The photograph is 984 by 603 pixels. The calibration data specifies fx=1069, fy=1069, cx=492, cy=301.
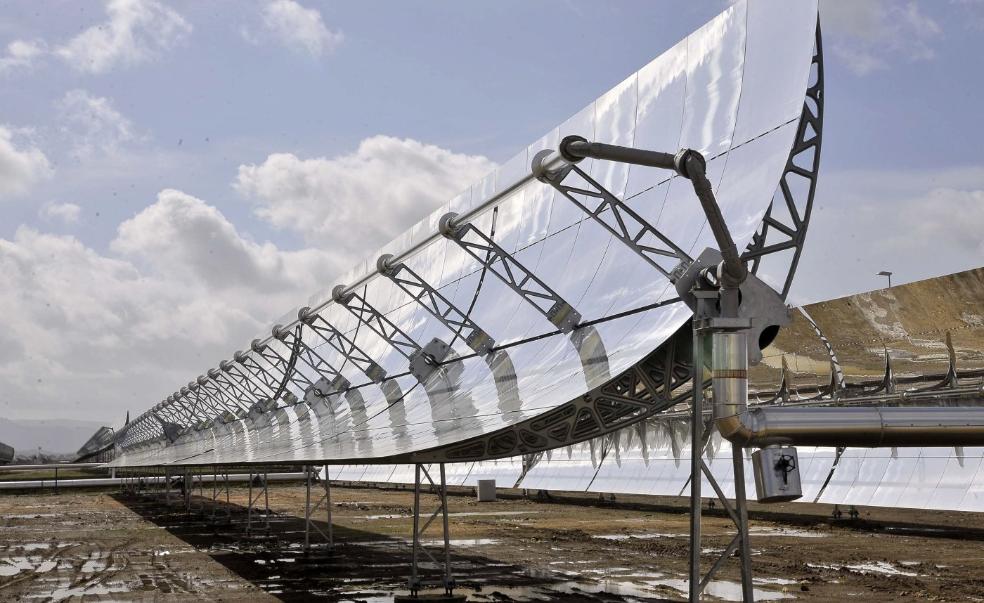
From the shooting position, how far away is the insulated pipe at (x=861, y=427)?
11.0 meters

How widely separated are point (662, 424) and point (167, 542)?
68.8 feet

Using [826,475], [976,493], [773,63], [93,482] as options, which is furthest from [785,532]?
[93,482]

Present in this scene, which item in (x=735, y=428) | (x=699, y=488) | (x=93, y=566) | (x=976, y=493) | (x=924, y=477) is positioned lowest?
(x=93, y=566)

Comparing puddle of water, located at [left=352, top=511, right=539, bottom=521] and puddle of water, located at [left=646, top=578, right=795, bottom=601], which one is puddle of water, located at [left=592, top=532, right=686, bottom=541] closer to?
puddle of water, located at [left=646, top=578, right=795, bottom=601]

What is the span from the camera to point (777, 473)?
10.9 meters

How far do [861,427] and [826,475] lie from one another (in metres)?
25.9

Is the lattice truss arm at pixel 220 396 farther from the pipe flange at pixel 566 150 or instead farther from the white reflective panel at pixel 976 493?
the pipe flange at pixel 566 150

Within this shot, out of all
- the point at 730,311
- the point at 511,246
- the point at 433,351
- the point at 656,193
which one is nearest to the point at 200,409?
the point at 433,351

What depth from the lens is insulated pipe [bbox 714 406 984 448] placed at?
1095 centimetres

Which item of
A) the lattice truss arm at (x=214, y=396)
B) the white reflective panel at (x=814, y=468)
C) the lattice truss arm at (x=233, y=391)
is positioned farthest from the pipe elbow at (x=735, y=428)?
the lattice truss arm at (x=214, y=396)

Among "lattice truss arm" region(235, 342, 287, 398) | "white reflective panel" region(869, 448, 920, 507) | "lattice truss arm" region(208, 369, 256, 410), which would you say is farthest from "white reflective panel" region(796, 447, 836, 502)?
"lattice truss arm" region(208, 369, 256, 410)

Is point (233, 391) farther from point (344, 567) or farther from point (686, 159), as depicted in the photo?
point (686, 159)

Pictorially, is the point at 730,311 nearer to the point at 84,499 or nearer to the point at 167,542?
the point at 167,542

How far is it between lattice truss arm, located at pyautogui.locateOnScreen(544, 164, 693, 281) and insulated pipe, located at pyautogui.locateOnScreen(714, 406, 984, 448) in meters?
1.94
